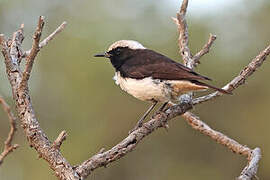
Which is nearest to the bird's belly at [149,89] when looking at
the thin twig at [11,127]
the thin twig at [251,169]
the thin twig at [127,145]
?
the thin twig at [127,145]

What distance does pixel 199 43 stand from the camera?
656 inches

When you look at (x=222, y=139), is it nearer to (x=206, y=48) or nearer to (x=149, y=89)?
(x=149, y=89)

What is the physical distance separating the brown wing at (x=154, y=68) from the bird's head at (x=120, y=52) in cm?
13

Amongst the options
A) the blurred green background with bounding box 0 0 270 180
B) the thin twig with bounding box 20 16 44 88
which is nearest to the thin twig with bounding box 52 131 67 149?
the thin twig with bounding box 20 16 44 88

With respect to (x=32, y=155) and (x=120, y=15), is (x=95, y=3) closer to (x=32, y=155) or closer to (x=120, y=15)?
(x=120, y=15)

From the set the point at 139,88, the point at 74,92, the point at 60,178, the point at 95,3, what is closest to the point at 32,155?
the point at 74,92

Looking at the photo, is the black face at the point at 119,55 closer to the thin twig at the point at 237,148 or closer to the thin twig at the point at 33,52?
the thin twig at the point at 237,148

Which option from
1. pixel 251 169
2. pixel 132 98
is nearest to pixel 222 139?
pixel 251 169

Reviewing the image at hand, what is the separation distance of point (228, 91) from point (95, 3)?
1683 centimetres

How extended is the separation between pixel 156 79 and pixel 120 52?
3.11 ft

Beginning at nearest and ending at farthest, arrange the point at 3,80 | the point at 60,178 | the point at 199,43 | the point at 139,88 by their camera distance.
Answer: the point at 60,178
the point at 139,88
the point at 3,80
the point at 199,43

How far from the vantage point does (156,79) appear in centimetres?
531

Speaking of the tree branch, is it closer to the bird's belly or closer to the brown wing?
the bird's belly

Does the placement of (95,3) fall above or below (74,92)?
above
